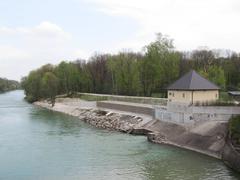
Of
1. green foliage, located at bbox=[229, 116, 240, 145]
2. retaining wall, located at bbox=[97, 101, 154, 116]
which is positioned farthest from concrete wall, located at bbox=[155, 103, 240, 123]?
retaining wall, located at bbox=[97, 101, 154, 116]

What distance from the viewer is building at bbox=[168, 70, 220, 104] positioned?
32719 mm

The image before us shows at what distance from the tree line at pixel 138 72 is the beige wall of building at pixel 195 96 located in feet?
59.1

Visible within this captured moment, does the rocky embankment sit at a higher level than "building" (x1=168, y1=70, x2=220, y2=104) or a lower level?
lower

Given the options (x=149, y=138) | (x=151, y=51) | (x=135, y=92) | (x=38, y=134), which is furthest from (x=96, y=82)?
(x=149, y=138)

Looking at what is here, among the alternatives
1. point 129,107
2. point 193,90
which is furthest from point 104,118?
point 193,90

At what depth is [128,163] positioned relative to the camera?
77.2 ft

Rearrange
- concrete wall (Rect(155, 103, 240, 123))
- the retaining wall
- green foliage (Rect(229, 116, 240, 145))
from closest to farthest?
green foliage (Rect(229, 116, 240, 145))
concrete wall (Rect(155, 103, 240, 123))
the retaining wall

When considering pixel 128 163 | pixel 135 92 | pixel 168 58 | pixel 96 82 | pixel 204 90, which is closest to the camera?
pixel 128 163

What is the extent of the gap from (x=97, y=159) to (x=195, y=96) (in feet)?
41.2

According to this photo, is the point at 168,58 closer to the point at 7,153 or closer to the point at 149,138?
the point at 149,138

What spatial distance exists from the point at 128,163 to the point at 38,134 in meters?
15.2

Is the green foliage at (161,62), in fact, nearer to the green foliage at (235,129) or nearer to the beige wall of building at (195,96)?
the beige wall of building at (195,96)

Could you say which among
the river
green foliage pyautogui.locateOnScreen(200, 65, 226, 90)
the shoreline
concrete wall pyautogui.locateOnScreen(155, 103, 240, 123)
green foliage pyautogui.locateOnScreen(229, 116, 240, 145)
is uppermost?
green foliage pyautogui.locateOnScreen(200, 65, 226, 90)

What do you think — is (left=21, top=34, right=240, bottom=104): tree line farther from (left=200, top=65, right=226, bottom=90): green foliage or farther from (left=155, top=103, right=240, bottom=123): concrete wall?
(left=155, top=103, right=240, bottom=123): concrete wall
